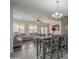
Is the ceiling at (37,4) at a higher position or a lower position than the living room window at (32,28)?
higher

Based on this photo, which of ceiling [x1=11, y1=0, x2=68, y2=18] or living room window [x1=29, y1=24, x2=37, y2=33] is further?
living room window [x1=29, y1=24, x2=37, y2=33]

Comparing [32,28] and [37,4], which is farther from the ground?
[37,4]

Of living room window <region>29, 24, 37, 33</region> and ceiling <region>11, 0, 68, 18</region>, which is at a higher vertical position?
ceiling <region>11, 0, 68, 18</region>

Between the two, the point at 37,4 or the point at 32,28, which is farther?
the point at 32,28

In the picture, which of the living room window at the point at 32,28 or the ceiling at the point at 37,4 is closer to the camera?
the ceiling at the point at 37,4
